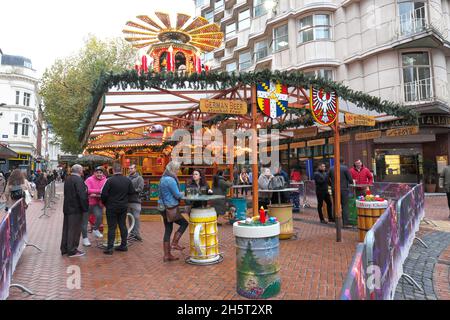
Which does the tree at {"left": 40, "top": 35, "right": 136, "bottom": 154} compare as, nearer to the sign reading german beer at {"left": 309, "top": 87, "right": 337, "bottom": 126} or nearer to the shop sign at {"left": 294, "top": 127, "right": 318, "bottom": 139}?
the shop sign at {"left": 294, "top": 127, "right": 318, "bottom": 139}

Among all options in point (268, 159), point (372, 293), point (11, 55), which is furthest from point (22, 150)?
point (372, 293)

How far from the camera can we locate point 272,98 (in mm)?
7273

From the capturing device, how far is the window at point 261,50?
25938mm

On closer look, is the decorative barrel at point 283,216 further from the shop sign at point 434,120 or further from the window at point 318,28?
the window at point 318,28

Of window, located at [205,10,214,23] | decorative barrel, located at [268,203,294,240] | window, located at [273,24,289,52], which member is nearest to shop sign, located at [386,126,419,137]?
decorative barrel, located at [268,203,294,240]

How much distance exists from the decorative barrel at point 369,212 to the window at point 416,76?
1351 centimetres

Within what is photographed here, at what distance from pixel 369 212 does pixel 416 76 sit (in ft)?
48.6

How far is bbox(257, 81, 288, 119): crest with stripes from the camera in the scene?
7105mm

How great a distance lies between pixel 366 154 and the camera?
1825 cm

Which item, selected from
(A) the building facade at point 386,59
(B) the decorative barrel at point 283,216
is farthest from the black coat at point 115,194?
(A) the building facade at point 386,59

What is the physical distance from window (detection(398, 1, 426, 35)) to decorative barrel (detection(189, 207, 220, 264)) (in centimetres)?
1756

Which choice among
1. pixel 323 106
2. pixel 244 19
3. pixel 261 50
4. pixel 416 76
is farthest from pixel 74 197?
pixel 244 19

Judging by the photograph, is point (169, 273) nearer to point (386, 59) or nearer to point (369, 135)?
point (369, 135)

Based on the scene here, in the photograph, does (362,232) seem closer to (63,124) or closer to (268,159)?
(268,159)
